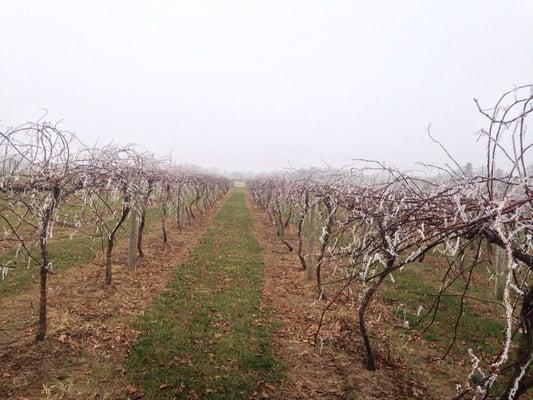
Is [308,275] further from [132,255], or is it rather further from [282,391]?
[282,391]

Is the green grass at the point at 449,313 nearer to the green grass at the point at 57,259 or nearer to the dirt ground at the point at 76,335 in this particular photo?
the dirt ground at the point at 76,335

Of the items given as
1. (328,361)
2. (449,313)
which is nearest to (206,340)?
(328,361)

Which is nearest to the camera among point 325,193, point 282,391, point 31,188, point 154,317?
point 282,391

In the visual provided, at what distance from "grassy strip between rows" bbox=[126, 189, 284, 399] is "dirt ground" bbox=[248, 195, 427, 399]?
0.29 meters

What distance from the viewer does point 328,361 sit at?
631 cm

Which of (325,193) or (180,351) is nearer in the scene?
(180,351)

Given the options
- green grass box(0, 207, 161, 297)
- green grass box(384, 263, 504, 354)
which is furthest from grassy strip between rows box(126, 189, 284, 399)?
green grass box(0, 207, 161, 297)

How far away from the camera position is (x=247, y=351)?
648 cm

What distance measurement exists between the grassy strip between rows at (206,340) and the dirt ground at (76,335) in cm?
33

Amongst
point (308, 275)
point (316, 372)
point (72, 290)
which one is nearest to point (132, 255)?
point (72, 290)

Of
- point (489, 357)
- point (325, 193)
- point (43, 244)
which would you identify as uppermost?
point (325, 193)

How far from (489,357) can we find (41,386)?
7.07m

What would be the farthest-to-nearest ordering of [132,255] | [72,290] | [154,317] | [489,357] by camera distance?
[132,255] < [72,290] < [154,317] < [489,357]

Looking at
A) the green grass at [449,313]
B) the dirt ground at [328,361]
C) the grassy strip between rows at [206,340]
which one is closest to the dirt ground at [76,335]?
the grassy strip between rows at [206,340]
